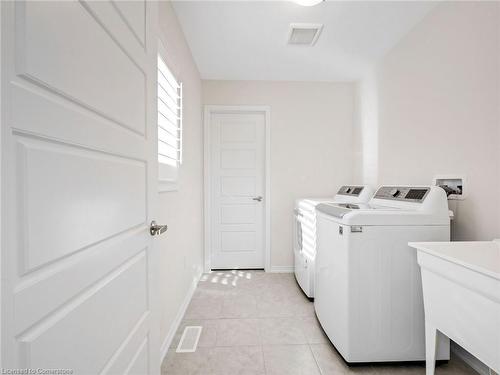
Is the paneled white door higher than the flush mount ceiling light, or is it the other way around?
the flush mount ceiling light

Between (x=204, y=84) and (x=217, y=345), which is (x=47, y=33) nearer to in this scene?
(x=217, y=345)

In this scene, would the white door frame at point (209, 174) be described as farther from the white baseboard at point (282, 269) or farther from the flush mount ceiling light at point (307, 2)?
the flush mount ceiling light at point (307, 2)

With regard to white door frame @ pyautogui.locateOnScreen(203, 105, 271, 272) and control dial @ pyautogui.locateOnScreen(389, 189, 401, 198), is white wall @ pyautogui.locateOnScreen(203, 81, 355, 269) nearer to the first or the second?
white door frame @ pyautogui.locateOnScreen(203, 105, 271, 272)

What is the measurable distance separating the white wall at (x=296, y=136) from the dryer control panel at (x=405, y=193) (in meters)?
1.29

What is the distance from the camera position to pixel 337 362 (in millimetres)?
1686

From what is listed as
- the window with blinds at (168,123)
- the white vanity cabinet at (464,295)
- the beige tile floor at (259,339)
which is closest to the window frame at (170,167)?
the window with blinds at (168,123)

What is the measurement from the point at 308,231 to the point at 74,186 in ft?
7.27

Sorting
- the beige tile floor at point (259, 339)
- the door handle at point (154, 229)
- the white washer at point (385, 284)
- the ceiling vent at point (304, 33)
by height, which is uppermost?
the ceiling vent at point (304, 33)

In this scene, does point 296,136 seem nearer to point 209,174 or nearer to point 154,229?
point 209,174

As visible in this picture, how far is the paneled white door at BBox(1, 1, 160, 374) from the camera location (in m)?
0.46

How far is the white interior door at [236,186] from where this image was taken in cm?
344

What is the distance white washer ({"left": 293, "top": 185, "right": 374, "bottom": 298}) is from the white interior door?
668 mm

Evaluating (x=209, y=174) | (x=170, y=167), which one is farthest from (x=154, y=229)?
(x=209, y=174)

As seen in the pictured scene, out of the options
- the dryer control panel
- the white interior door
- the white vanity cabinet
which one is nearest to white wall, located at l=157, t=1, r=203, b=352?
the white interior door
